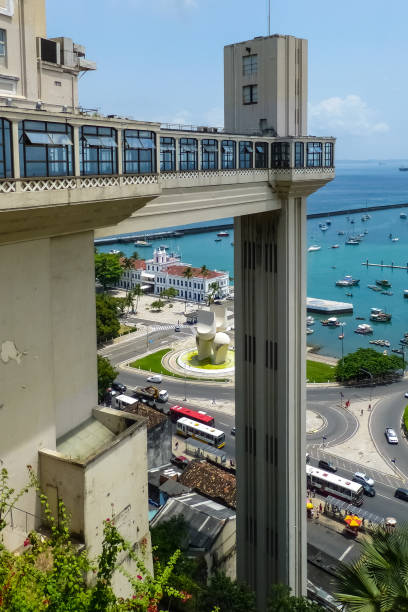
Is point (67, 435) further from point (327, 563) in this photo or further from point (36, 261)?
point (327, 563)

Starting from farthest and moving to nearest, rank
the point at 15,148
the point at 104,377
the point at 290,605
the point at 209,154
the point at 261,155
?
the point at 104,377, the point at 261,155, the point at 290,605, the point at 209,154, the point at 15,148

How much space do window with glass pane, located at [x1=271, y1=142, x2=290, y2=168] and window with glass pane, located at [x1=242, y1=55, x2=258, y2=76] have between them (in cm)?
302

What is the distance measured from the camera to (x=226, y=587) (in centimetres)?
1895

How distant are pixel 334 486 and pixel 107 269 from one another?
198 ft

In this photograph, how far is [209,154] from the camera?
52.2 ft

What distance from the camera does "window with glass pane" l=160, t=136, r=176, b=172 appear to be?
13.9 metres

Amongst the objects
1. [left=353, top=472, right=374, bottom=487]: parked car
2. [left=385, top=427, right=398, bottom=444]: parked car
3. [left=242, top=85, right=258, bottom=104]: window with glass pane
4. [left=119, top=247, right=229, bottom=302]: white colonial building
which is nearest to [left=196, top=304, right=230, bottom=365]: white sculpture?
[left=385, top=427, right=398, bottom=444]: parked car

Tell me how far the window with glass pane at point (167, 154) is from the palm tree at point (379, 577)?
9706mm

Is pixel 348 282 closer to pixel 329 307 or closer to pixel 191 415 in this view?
pixel 329 307

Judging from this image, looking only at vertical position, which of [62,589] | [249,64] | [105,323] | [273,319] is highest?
[249,64]

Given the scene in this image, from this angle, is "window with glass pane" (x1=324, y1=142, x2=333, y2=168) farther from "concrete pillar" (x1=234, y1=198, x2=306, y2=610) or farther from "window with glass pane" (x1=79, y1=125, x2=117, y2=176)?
"window with glass pane" (x1=79, y1=125, x2=117, y2=176)

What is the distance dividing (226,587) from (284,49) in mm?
17940

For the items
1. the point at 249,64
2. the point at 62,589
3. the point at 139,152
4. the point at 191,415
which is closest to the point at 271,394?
the point at 249,64

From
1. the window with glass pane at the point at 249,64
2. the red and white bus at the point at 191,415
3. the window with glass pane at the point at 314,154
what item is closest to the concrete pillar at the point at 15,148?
the window with glass pane at the point at 314,154
